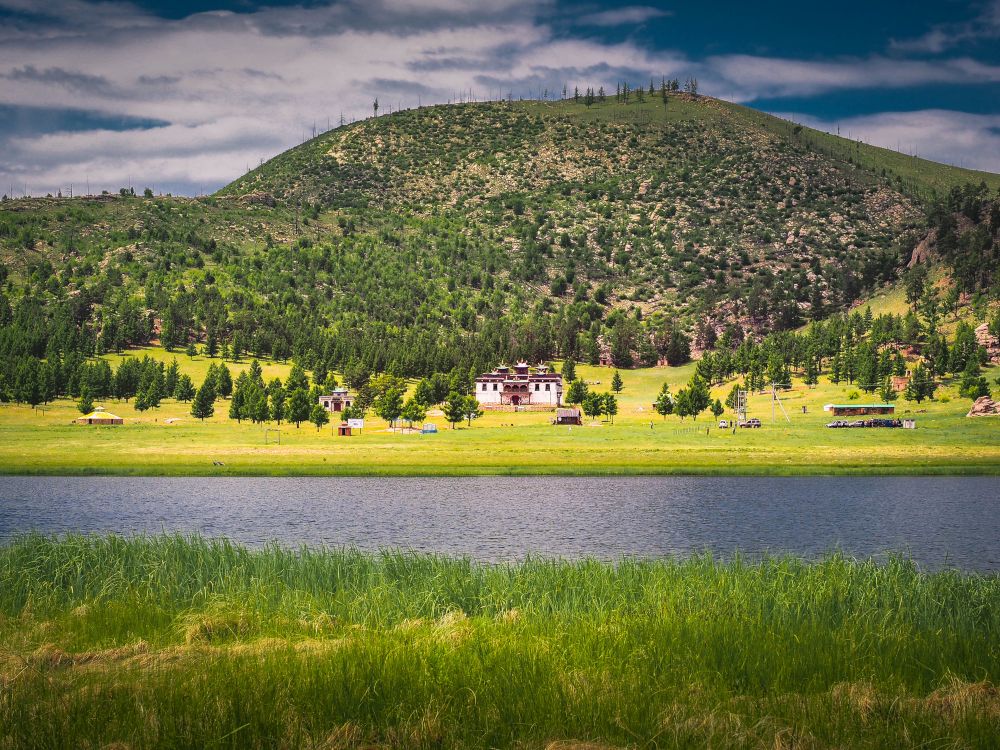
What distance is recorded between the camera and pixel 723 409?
13838cm

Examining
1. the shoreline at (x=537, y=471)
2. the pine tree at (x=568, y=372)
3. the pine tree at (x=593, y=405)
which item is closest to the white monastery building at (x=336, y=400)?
the pine tree at (x=593, y=405)

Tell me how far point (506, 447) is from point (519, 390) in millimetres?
74527

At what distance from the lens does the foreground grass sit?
1198 cm

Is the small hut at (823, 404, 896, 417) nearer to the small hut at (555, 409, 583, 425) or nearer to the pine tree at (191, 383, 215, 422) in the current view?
the small hut at (555, 409, 583, 425)

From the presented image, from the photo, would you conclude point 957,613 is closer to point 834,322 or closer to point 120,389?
point 120,389

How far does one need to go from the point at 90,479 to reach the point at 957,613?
62685mm

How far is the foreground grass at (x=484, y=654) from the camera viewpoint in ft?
39.3

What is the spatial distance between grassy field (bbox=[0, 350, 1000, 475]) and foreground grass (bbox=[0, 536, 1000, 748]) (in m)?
50.2

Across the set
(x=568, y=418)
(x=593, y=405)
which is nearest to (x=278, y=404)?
(x=568, y=418)

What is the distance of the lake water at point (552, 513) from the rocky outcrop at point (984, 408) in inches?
1835

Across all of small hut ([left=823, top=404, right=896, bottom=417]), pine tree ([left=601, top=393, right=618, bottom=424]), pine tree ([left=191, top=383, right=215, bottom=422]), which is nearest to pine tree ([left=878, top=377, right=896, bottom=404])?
small hut ([left=823, top=404, right=896, bottom=417])

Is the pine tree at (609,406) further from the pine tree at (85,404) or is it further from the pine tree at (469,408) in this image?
the pine tree at (85,404)

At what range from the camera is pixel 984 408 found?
359 ft

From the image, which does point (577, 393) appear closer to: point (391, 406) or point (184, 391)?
point (391, 406)
